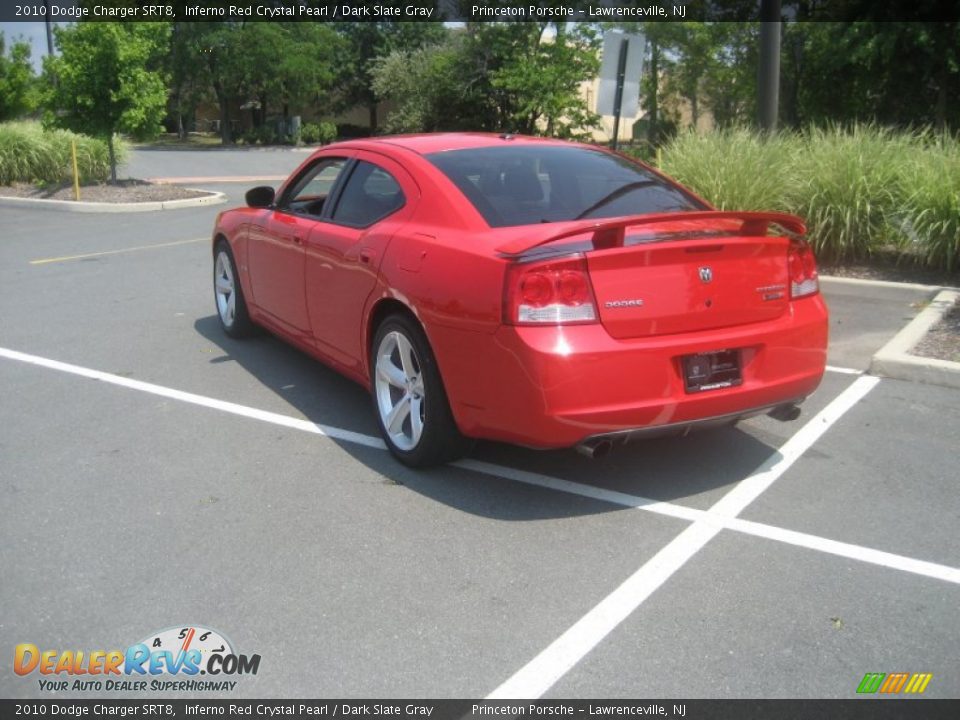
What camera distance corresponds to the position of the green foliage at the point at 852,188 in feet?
30.1

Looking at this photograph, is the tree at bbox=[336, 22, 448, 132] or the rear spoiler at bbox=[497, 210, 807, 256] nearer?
the rear spoiler at bbox=[497, 210, 807, 256]

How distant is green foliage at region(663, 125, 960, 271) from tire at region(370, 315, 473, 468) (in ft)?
20.1

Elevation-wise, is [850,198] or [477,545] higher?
[850,198]

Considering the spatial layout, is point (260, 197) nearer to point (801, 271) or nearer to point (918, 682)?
point (801, 271)

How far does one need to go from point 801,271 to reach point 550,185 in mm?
1337

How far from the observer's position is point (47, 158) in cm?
2098

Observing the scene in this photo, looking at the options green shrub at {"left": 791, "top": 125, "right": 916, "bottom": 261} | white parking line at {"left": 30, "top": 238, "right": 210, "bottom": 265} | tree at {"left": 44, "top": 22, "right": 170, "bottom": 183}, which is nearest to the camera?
green shrub at {"left": 791, "top": 125, "right": 916, "bottom": 261}

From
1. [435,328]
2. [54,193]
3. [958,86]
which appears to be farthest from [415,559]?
[958,86]

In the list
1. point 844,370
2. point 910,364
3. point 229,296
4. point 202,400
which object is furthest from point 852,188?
point 202,400

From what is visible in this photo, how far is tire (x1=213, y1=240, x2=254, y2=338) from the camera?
285 inches

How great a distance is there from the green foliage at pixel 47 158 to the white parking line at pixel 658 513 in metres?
17.0

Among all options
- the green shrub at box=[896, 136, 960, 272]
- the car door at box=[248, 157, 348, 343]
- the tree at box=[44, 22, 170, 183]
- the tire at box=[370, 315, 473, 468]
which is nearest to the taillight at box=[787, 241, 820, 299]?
the tire at box=[370, 315, 473, 468]

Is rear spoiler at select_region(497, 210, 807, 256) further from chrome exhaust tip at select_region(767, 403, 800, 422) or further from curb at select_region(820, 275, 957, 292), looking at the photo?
curb at select_region(820, 275, 957, 292)

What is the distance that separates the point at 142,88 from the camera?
20.0 metres
